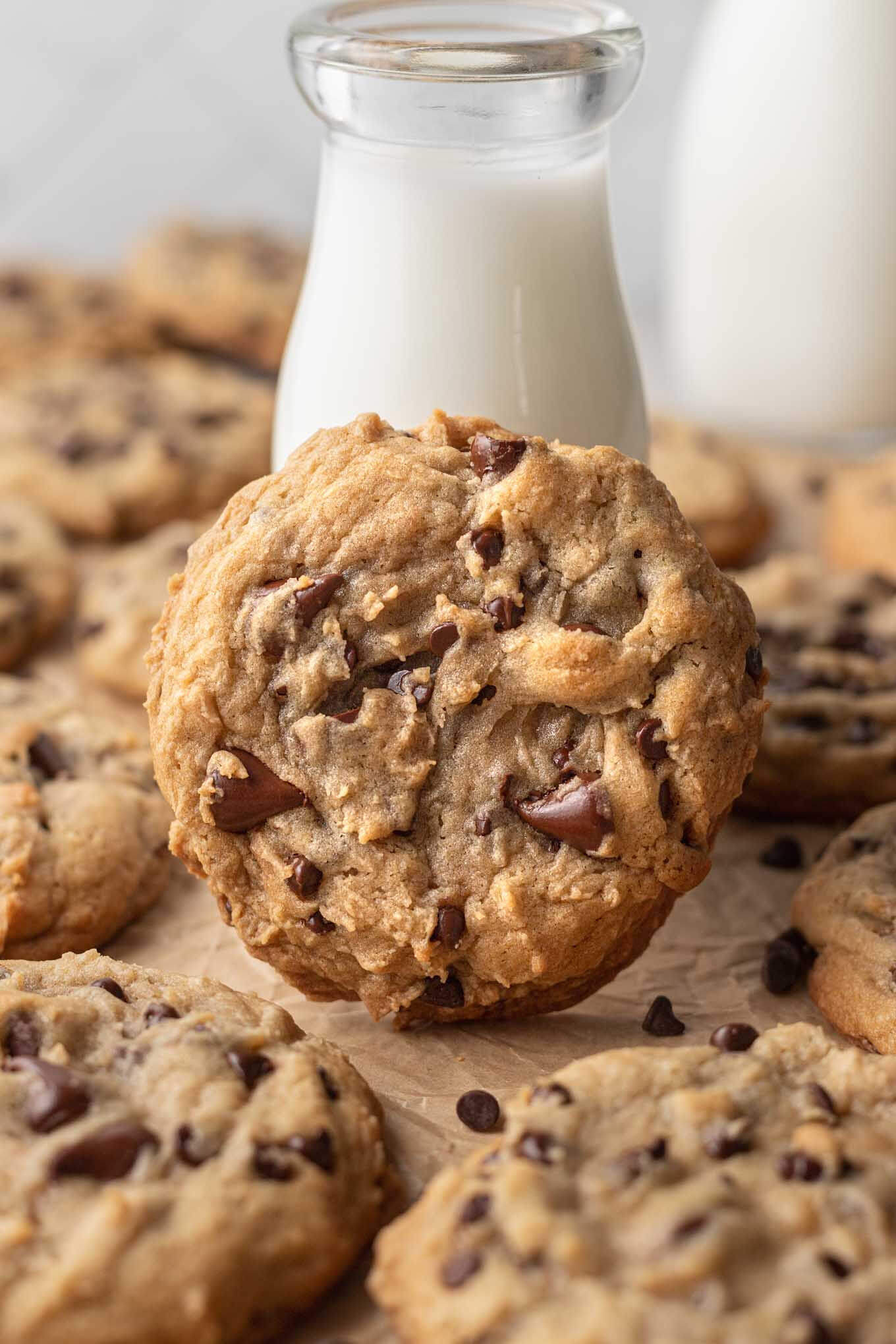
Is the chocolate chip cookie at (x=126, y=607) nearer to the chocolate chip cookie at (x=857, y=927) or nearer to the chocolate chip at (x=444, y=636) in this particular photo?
the chocolate chip at (x=444, y=636)

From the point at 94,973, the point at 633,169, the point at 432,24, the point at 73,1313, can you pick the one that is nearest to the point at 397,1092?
the point at 94,973

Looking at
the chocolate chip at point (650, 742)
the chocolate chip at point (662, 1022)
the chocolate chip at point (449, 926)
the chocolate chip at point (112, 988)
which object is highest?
the chocolate chip at point (650, 742)

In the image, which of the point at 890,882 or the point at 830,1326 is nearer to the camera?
the point at 830,1326

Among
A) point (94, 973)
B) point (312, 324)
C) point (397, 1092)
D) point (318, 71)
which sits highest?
point (318, 71)

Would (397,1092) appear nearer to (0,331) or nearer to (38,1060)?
(38,1060)

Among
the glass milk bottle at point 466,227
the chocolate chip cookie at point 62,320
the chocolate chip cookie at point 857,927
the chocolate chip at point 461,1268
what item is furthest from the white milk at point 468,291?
the chocolate chip cookie at point 62,320

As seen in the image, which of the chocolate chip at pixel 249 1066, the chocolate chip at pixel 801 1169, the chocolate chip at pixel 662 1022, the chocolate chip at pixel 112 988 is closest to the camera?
the chocolate chip at pixel 801 1169

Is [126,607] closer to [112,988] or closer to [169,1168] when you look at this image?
[112,988]
